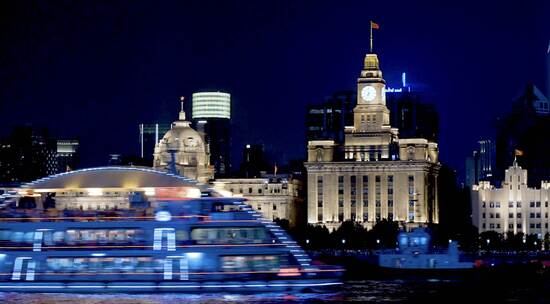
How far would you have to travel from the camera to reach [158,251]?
271ft

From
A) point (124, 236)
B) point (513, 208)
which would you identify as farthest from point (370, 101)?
point (124, 236)

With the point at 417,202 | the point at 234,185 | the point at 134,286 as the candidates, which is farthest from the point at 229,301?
the point at 234,185

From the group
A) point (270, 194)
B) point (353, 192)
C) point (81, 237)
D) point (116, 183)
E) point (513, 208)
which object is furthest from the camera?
point (270, 194)

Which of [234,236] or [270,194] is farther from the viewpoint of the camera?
[270,194]

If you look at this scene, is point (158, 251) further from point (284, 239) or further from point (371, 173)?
point (371, 173)

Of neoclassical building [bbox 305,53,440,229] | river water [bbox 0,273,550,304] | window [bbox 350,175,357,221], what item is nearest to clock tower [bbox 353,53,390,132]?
neoclassical building [bbox 305,53,440,229]

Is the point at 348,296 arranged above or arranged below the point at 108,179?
below

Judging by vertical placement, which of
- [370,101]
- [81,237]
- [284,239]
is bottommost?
[284,239]

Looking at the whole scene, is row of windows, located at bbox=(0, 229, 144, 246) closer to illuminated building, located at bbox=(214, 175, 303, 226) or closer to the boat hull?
the boat hull

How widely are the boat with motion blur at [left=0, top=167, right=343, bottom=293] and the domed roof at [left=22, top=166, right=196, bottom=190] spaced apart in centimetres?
210

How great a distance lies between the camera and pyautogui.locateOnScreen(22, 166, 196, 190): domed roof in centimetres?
8650

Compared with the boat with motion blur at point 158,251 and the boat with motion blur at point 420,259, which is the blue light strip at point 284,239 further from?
the boat with motion blur at point 420,259

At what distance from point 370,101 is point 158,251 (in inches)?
3882

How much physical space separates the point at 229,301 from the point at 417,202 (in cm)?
9187
